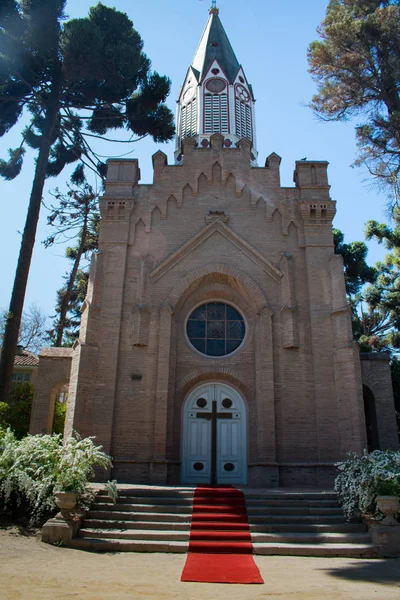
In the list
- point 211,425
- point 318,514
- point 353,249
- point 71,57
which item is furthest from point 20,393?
point 353,249

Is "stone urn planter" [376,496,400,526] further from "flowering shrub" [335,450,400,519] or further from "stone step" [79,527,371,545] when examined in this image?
"stone step" [79,527,371,545]

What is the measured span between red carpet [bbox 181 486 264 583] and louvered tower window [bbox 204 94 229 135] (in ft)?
58.1

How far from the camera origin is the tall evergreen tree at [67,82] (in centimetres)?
1822

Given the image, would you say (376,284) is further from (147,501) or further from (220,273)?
(147,501)

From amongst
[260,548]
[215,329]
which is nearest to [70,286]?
[215,329]

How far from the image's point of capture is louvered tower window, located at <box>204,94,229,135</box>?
76.9ft

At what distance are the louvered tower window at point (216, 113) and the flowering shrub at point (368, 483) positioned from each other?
690 inches

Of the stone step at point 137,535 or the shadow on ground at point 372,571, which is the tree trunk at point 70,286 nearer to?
the stone step at point 137,535

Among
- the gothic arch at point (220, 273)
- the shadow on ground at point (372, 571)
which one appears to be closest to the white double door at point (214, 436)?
the gothic arch at point (220, 273)

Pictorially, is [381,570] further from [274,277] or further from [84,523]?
[274,277]

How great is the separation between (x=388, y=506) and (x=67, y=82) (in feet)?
61.6

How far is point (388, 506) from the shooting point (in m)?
8.98

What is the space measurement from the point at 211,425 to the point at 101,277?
584 centimetres

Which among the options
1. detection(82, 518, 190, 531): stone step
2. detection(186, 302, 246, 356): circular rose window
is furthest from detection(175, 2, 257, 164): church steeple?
detection(82, 518, 190, 531): stone step
